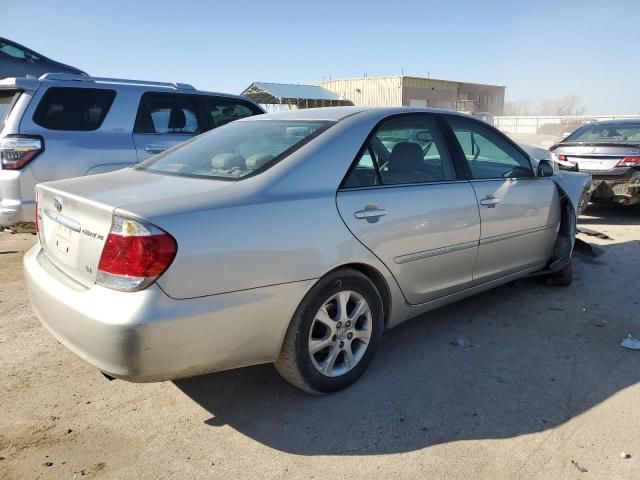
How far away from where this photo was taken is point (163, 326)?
7.41 ft

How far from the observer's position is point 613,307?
14.3 ft

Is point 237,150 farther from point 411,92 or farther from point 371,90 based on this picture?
point 371,90

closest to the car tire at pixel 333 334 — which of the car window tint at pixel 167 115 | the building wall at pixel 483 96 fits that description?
the car window tint at pixel 167 115

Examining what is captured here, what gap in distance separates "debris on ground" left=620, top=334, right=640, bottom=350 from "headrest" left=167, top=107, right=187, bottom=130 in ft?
16.6

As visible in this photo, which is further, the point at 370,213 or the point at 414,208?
the point at 414,208

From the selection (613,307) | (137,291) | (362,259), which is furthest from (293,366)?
(613,307)

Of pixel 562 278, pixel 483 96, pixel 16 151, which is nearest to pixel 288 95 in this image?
pixel 483 96

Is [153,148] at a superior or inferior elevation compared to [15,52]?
inferior

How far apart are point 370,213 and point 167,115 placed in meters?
4.08

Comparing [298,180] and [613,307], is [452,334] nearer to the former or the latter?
[613,307]

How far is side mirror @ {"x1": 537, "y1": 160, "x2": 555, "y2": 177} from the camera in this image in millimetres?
4270

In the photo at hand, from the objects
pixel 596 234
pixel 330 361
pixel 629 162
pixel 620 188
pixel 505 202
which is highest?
pixel 505 202

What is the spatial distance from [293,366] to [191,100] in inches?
185

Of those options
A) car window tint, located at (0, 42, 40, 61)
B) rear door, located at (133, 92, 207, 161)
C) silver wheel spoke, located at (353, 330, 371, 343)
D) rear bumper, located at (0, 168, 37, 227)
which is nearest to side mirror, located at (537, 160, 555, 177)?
silver wheel spoke, located at (353, 330, 371, 343)
